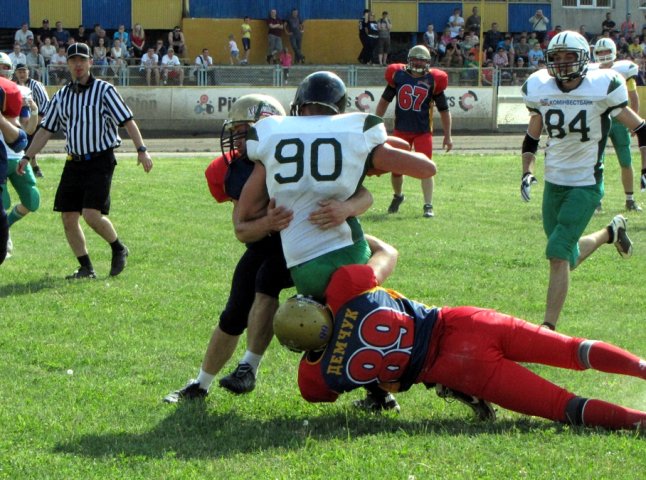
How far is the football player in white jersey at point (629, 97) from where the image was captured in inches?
464

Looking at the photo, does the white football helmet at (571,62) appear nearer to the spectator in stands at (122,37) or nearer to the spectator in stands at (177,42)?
the spectator in stands at (122,37)

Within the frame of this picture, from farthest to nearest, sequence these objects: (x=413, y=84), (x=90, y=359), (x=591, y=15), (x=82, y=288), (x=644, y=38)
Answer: (x=591, y=15)
(x=644, y=38)
(x=413, y=84)
(x=82, y=288)
(x=90, y=359)

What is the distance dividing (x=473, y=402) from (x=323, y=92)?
152 centimetres

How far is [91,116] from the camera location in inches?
349

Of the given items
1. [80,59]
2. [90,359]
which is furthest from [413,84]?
[90,359]

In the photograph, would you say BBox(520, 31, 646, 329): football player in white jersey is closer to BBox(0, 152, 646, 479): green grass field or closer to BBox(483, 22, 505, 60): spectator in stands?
BBox(0, 152, 646, 479): green grass field

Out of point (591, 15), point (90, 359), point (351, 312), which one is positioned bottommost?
point (90, 359)

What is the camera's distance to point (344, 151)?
4605mm

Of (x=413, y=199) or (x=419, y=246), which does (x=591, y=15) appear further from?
(x=419, y=246)

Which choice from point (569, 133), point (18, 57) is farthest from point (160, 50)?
point (569, 133)

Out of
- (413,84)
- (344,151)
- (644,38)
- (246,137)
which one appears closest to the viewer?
(344,151)

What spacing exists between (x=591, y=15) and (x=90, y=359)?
3308cm

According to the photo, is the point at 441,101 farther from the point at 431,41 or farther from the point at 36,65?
the point at 431,41

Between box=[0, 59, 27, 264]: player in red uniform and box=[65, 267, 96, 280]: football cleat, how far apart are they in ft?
4.28
